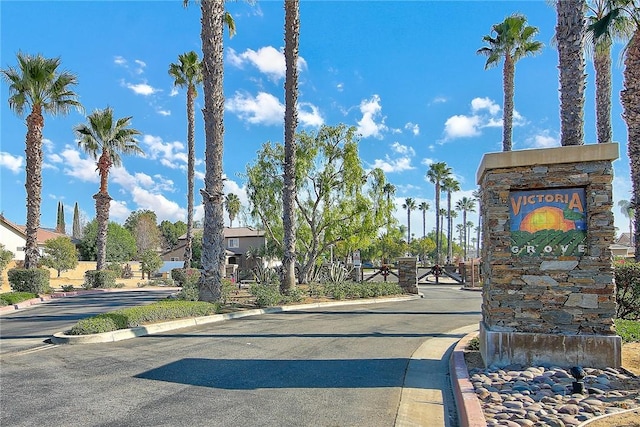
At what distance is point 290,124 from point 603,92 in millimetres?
12630

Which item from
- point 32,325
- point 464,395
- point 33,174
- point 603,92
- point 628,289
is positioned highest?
point 603,92

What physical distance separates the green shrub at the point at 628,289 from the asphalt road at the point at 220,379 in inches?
171

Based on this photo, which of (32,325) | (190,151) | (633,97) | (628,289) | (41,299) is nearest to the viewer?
(628,289)

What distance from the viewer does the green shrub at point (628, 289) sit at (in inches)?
396

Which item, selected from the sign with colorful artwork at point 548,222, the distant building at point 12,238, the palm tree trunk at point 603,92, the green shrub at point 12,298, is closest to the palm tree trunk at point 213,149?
the green shrub at point 12,298

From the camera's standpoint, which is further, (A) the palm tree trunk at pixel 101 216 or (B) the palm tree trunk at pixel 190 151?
(B) the palm tree trunk at pixel 190 151

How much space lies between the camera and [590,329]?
21.1 ft

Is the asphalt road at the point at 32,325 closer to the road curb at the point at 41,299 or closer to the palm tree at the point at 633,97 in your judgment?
the road curb at the point at 41,299

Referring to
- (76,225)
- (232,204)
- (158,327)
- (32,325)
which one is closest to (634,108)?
(158,327)

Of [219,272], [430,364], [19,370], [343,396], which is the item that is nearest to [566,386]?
[430,364]

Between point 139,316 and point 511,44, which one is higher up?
point 511,44

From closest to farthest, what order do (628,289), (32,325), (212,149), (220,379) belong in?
(220,379), (628,289), (32,325), (212,149)

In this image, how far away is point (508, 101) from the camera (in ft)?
77.4

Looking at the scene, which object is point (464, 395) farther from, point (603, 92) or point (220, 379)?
point (603, 92)
